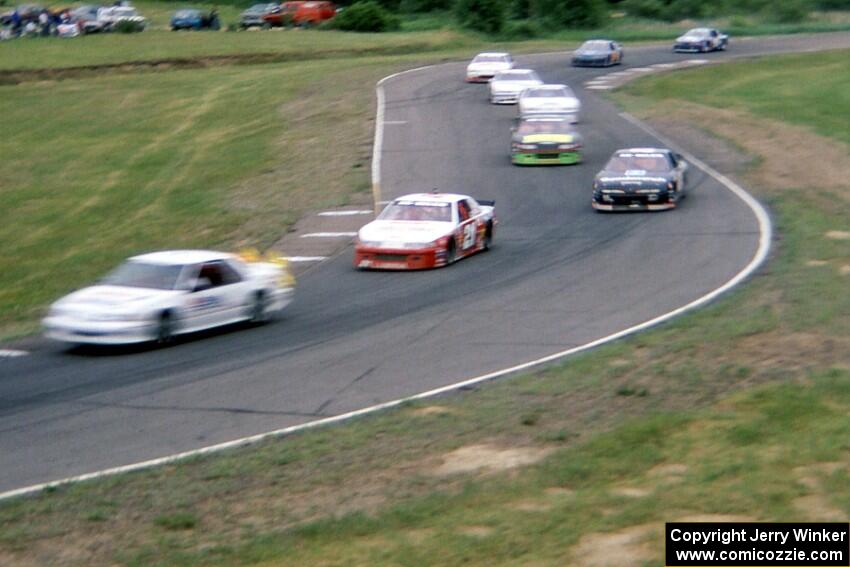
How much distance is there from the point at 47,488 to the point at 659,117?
120 ft

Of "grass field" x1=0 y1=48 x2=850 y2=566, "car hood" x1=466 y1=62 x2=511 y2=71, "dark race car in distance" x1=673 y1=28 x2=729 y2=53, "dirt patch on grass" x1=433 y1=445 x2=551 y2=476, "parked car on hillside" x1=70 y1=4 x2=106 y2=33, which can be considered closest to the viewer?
"grass field" x1=0 y1=48 x2=850 y2=566

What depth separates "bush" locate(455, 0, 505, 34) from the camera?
272ft

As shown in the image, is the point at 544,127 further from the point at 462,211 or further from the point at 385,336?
the point at 385,336

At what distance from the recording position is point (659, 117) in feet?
147

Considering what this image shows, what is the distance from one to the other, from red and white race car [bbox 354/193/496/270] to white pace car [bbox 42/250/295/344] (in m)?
3.25

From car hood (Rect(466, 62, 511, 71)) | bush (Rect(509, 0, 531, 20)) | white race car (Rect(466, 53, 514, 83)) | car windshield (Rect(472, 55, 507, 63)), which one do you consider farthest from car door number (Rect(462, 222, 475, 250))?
bush (Rect(509, 0, 531, 20))

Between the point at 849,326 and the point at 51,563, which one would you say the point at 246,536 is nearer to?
the point at 51,563

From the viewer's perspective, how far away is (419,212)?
2523 centimetres

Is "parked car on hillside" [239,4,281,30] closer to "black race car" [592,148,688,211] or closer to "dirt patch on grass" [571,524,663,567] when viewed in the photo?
"black race car" [592,148,688,211]

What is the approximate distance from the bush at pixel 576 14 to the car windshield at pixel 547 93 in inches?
1737

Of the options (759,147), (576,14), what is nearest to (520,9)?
(576,14)

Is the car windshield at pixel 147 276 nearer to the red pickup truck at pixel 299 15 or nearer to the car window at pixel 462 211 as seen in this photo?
the car window at pixel 462 211

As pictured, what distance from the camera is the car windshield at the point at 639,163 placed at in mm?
29422

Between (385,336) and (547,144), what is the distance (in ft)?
62.0
